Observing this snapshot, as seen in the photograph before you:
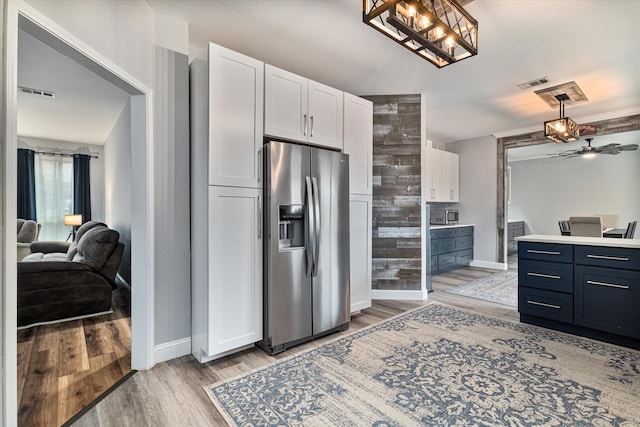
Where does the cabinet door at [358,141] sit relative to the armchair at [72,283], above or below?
above

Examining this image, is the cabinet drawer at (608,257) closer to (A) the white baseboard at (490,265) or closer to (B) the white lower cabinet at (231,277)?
(B) the white lower cabinet at (231,277)

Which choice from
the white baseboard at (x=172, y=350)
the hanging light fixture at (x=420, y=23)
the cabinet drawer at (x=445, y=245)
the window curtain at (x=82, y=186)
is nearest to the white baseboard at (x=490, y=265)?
the cabinet drawer at (x=445, y=245)

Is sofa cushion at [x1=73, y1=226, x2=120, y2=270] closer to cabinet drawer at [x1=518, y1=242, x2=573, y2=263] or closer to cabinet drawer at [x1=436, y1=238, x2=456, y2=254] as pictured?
cabinet drawer at [x1=518, y1=242, x2=573, y2=263]

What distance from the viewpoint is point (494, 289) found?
14.9 ft

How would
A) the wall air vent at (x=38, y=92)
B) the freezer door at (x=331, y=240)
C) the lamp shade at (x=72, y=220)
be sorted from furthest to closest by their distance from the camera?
the lamp shade at (x=72, y=220), the wall air vent at (x=38, y=92), the freezer door at (x=331, y=240)

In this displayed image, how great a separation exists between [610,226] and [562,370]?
5735 mm

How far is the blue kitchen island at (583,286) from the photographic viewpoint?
2566 millimetres

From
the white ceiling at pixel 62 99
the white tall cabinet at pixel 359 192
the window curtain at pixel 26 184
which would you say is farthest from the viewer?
the window curtain at pixel 26 184

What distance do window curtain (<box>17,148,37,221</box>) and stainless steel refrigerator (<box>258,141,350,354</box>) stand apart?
6.02 metres

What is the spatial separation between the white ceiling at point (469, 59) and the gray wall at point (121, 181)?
212cm

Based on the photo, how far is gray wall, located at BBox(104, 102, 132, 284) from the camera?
4266 mm

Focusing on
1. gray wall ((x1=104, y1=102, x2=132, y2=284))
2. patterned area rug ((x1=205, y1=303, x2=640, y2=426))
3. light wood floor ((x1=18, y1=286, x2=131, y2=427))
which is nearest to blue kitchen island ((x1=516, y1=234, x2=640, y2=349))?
patterned area rug ((x1=205, y1=303, x2=640, y2=426))

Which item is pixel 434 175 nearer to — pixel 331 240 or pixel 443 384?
pixel 331 240

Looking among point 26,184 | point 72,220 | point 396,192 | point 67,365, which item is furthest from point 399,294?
point 26,184
